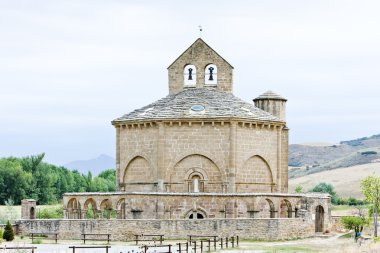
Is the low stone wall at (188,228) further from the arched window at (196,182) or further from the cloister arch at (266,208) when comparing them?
the arched window at (196,182)

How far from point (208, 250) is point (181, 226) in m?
9.27

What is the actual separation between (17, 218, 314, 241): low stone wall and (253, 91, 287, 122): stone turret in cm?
1426

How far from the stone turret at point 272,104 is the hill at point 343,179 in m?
56.8

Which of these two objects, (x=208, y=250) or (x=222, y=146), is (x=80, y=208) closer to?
(x=222, y=146)

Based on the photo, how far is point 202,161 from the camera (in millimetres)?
59188

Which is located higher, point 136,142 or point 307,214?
point 136,142

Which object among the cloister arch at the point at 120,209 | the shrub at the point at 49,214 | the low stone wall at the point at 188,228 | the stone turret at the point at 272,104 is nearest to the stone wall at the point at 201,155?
the cloister arch at the point at 120,209

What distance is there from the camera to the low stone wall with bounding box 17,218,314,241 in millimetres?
50062

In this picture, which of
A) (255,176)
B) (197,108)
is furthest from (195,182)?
(197,108)

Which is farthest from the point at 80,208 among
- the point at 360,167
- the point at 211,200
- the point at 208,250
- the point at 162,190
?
the point at 360,167

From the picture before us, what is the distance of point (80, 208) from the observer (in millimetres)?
58438

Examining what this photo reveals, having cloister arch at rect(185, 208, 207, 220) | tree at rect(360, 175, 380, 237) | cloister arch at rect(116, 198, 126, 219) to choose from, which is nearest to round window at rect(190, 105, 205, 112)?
cloister arch at rect(185, 208, 207, 220)

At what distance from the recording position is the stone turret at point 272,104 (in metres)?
64.9

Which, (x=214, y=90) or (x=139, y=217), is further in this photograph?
(x=214, y=90)
